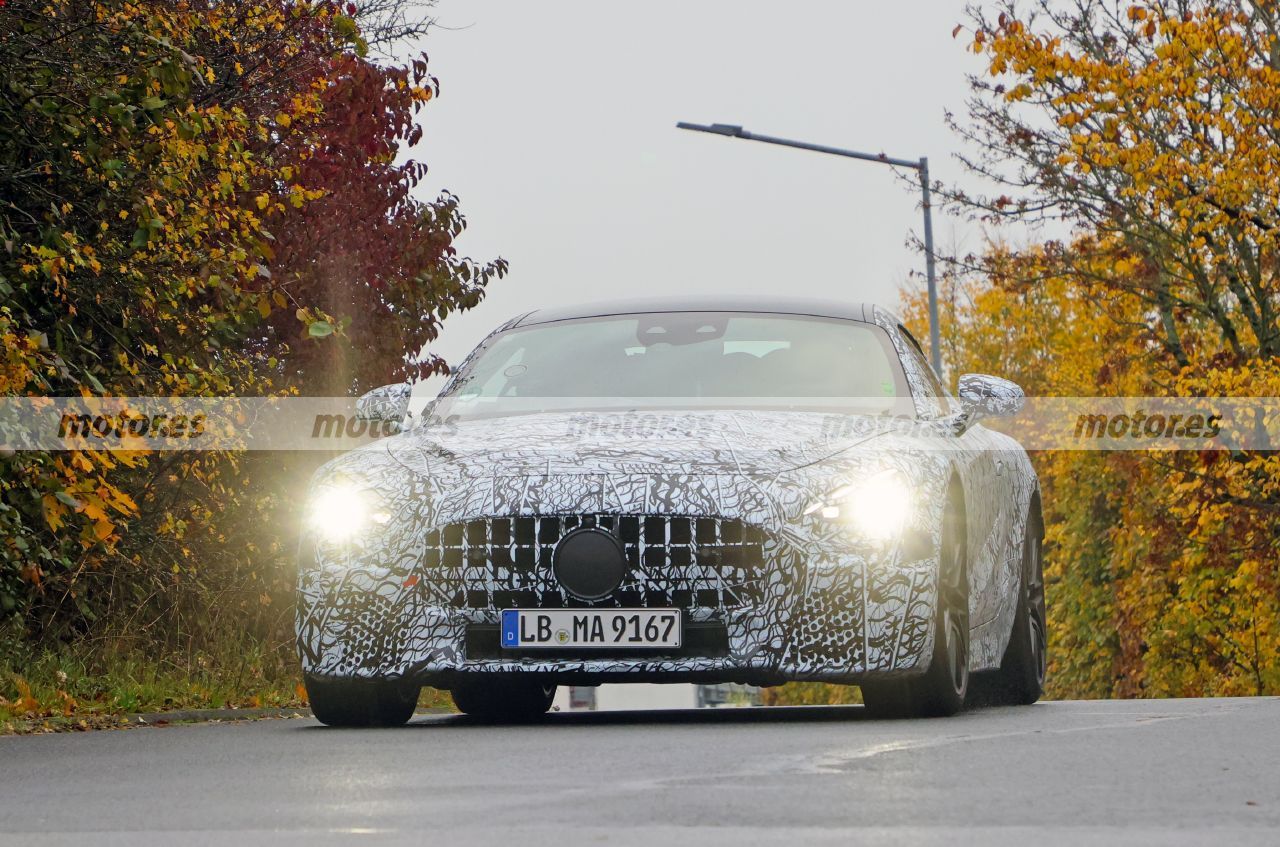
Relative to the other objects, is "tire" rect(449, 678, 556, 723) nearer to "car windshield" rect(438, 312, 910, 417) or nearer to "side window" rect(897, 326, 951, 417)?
"car windshield" rect(438, 312, 910, 417)

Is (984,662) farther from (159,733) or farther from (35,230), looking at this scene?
(35,230)

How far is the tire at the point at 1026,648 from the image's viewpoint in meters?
10.8

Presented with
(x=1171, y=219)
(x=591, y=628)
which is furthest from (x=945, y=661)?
(x=1171, y=219)

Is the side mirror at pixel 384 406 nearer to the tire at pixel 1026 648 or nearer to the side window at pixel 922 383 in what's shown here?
the side window at pixel 922 383

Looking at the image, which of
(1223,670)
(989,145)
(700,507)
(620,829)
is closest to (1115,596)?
(1223,670)

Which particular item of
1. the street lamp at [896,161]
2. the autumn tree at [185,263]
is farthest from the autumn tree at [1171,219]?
the autumn tree at [185,263]

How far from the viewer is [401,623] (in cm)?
831

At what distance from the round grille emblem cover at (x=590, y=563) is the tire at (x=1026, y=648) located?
3039 mm

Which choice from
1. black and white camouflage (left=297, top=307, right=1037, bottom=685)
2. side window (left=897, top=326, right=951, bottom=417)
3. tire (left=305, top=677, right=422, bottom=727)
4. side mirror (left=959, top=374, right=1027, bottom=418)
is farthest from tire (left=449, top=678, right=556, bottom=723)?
side mirror (left=959, top=374, right=1027, bottom=418)

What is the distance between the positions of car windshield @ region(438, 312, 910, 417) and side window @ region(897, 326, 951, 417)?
0.09 m

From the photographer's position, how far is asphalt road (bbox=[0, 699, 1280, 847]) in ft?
16.8

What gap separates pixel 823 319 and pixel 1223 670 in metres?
31.3

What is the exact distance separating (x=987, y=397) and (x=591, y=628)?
2.39 meters

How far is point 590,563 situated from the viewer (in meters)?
8.16
